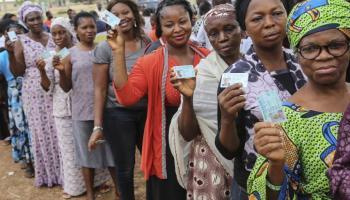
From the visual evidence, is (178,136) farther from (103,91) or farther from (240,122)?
(103,91)

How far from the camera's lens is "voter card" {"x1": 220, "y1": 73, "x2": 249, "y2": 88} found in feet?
→ 5.15

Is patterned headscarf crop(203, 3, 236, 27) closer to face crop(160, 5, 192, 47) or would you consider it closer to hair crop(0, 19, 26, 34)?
face crop(160, 5, 192, 47)

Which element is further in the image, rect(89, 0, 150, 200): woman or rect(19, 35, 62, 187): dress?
rect(19, 35, 62, 187): dress

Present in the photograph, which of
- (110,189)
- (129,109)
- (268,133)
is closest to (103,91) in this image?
(129,109)

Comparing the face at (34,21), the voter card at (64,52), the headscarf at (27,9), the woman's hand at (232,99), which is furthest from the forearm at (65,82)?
the woman's hand at (232,99)

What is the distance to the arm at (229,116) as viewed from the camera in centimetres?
158

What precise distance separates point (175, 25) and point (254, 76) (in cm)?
104

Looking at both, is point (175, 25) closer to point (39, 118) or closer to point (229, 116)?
point (229, 116)

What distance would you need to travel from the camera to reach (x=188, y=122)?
2156mm

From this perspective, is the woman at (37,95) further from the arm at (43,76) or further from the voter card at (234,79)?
the voter card at (234,79)

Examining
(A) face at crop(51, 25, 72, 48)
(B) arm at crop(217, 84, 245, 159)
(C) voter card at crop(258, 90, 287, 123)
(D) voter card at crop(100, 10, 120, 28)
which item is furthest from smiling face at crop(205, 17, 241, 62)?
(A) face at crop(51, 25, 72, 48)

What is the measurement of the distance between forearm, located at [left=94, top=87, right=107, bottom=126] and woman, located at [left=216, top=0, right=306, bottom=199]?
67.3 inches

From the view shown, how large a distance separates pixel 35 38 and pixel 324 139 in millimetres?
3993

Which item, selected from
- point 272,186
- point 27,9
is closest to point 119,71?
point 272,186
